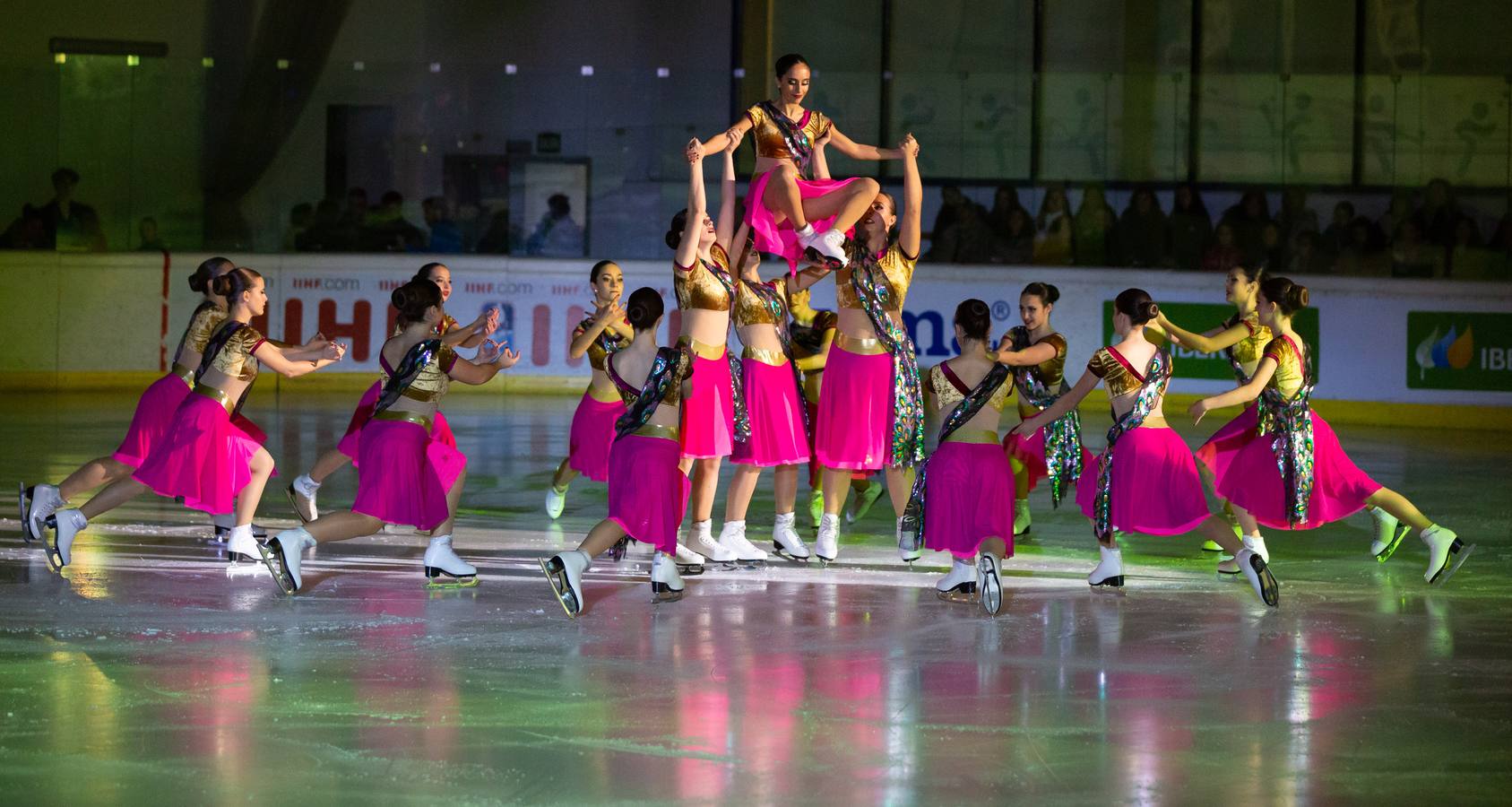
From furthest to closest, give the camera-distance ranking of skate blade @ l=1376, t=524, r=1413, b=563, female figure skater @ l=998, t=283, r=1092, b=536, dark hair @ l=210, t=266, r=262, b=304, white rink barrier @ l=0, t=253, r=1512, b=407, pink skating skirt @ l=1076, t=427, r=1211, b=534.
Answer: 1. white rink barrier @ l=0, t=253, r=1512, b=407
2. skate blade @ l=1376, t=524, r=1413, b=563
3. female figure skater @ l=998, t=283, r=1092, b=536
4. dark hair @ l=210, t=266, r=262, b=304
5. pink skating skirt @ l=1076, t=427, r=1211, b=534

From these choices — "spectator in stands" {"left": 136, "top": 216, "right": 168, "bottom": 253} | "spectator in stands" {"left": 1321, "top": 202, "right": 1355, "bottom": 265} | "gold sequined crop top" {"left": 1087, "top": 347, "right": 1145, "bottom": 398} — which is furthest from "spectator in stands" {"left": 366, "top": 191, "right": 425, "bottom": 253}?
"gold sequined crop top" {"left": 1087, "top": 347, "right": 1145, "bottom": 398}

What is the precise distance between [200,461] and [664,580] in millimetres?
1978

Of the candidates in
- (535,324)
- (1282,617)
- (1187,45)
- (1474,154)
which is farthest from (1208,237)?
(1282,617)

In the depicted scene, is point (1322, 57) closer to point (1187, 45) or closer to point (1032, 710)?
point (1187, 45)

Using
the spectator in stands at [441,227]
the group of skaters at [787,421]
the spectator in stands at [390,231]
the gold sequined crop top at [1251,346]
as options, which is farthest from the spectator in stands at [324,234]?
the gold sequined crop top at [1251,346]

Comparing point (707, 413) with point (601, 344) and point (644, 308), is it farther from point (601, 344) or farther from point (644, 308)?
point (601, 344)

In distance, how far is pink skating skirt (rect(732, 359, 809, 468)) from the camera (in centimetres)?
686

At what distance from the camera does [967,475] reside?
611 centimetres

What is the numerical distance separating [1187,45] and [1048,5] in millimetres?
1559

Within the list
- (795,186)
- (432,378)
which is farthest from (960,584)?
(432,378)

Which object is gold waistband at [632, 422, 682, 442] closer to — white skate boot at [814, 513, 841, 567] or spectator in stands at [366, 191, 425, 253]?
white skate boot at [814, 513, 841, 567]

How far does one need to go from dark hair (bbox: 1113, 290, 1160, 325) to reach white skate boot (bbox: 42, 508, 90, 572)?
4.11m

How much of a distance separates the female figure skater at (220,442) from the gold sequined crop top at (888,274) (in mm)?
2072

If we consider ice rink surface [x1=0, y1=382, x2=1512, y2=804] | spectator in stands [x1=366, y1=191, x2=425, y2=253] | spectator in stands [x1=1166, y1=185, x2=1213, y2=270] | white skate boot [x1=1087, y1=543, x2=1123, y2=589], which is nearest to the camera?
ice rink surface [x1=0, y1=382, x2=1512, y2=804]
